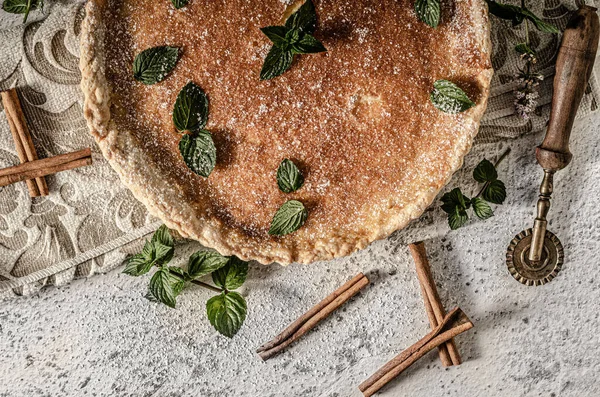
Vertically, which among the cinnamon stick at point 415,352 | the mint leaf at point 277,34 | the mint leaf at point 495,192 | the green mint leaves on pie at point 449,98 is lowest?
the cinnamon stick at point 415,352

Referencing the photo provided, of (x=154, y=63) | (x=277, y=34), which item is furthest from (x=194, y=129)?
(x=277, y=34)

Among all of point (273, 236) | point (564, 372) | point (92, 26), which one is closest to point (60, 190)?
point (92, 26)

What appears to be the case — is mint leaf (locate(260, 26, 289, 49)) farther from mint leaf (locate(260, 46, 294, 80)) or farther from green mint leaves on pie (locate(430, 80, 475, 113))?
green mint leaves on pie (locate(430, 80, 475, 113))

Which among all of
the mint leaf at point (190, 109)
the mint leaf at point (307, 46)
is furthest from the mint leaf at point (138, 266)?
the mint leaf at point (307, 46)

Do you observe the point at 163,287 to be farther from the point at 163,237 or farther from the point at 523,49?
the point at 523,49

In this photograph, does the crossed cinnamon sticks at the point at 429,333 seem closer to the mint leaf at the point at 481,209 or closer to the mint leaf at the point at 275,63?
the mint leaf at the point at 481,209

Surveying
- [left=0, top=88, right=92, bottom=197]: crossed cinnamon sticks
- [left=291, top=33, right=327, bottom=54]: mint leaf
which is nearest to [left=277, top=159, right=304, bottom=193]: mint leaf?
[left=291, top=33, right=327, bottom=54]: mint leaf
